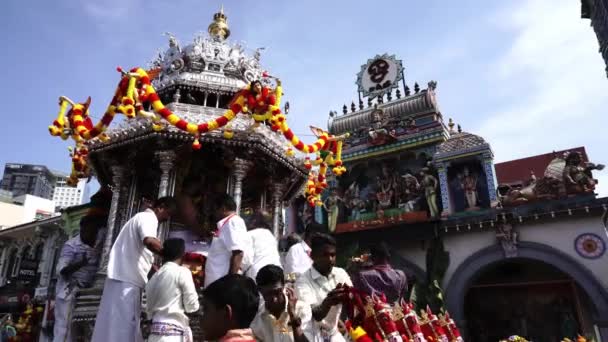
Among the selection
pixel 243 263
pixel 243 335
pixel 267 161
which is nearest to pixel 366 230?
pixel 267 161

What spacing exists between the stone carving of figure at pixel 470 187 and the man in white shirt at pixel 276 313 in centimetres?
1866

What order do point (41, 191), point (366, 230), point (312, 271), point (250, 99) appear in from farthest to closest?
1. point (41, 191)
2. point (366, 230)
3. point (250, 99)
4. point (312, 271)

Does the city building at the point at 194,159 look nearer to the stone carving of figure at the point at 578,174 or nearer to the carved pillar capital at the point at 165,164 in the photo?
the carved pillar capital at the point at 165,164

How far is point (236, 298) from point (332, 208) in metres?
21.8

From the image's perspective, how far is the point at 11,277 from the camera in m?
28.1

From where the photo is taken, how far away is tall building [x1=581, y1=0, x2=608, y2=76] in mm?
20947

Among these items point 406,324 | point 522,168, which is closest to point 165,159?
point 406,324

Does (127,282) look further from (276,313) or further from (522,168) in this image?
(522,168)

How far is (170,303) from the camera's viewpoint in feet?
13.3

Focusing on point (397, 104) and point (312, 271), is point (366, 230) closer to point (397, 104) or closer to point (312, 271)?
point (397, 104)

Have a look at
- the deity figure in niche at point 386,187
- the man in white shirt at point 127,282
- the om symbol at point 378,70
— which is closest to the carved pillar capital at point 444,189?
the deity figure in niche at point 386,187

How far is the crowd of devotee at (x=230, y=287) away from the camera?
255 cm

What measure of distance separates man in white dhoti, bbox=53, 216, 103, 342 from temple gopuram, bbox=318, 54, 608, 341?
14831 millimetres

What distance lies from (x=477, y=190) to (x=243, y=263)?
18048 millimetres
